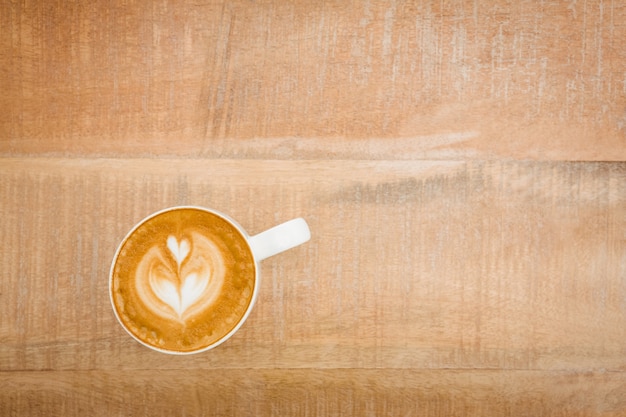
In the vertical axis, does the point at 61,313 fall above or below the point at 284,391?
above

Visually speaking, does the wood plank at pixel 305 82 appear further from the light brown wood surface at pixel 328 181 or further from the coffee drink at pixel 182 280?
the coffee drink at pixel 182 280

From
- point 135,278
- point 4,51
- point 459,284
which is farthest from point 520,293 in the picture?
point 4,51

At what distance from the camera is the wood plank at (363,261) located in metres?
0.74

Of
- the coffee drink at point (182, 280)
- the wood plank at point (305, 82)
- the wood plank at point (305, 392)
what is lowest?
the wood plank at point (305, 392)

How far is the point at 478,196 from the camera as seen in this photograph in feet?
2.44

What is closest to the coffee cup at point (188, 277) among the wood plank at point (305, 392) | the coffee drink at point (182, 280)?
the coffee drink at point (182, 280)

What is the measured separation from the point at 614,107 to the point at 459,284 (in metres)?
0.31

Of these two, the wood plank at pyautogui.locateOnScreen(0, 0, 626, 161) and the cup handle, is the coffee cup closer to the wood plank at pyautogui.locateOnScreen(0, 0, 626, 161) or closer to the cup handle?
the cup handle

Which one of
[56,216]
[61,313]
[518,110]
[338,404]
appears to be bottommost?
[338,404]

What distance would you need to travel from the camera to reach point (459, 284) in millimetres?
742

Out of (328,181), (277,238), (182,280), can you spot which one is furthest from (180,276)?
(328,181)

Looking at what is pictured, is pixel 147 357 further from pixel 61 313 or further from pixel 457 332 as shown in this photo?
pixel 457 332

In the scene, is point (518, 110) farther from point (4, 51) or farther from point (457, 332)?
point (4, 51)

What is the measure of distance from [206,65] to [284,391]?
0.44m
